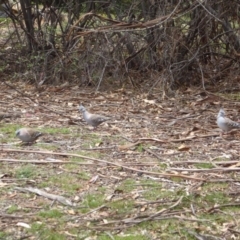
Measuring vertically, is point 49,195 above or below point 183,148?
above

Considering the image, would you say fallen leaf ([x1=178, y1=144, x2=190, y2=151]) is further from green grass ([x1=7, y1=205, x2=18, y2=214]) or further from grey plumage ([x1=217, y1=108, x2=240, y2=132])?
green grass ([x1=7, y1=205, x2=18, y2=214])

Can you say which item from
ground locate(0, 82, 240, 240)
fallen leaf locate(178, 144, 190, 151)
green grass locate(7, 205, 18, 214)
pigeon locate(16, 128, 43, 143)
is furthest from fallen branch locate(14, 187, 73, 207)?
fallen leaf locate(178, 144, 190, 151)

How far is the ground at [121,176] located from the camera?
540 centimetres

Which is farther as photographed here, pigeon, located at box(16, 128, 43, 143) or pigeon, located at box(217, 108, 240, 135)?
pigeon, located at box(217, 108, 240, 135)

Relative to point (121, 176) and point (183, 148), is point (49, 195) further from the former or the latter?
point (183, 148)

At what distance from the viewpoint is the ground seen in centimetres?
540

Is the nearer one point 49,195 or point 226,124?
point 49,195

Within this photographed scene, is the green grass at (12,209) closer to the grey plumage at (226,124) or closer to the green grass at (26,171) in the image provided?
the green grass at (26,171)

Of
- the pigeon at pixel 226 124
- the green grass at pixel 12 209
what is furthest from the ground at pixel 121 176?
the pigeon at pixel 226 124

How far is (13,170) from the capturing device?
22.2 feet

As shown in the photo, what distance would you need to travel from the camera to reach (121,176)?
6605mm

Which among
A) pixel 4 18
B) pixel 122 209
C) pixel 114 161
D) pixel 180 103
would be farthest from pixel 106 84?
pixel 122 209

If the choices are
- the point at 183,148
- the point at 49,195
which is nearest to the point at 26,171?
the point at 49,195

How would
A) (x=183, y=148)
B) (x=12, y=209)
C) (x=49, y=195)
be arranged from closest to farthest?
1. (x=12, y=209)
2. (x=49, y=195)
3. (x=183, y=148)
